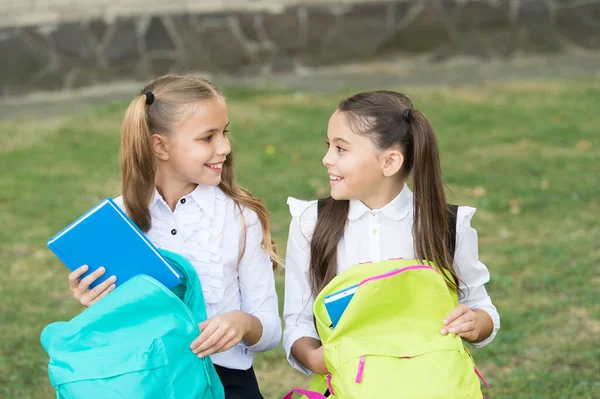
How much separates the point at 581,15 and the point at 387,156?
26.0ft

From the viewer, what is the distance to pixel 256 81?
370 inches

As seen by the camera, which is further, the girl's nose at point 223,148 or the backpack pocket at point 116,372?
the girl's nose at point 223,148

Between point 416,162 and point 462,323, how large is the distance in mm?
499

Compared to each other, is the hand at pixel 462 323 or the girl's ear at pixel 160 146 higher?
the girl's ear at pixel 160 146

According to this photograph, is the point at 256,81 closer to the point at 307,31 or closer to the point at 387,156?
the point at 307,31

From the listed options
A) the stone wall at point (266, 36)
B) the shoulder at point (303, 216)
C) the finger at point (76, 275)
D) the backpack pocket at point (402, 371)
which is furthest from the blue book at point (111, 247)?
the stone wall at point (266, 36)

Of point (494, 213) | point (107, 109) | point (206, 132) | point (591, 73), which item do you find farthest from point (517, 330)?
point (591, 73)

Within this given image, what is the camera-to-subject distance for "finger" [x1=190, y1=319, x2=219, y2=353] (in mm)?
2451

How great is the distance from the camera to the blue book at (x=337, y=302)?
2.41 meters

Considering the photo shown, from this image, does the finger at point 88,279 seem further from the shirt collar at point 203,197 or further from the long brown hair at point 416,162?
the long brown hair at point 416,162

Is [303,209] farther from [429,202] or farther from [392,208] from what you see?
[429,202]

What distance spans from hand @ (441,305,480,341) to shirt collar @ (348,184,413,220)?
0.38 m

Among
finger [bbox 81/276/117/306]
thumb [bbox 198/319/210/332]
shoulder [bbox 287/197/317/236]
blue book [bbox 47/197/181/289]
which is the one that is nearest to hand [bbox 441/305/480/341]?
shoulder [bbox 287/197/317/236]

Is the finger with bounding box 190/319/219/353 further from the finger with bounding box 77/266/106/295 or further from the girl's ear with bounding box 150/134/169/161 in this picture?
the girl's ear with bounding box 150/134/169/161
